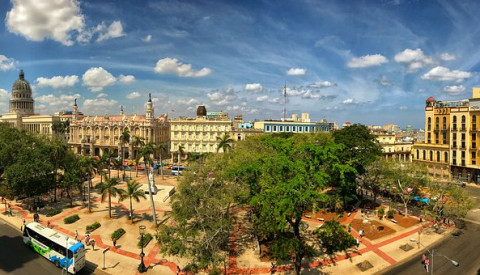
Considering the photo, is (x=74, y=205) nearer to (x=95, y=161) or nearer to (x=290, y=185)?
(x=95, y=161)

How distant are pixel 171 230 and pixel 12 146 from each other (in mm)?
43003

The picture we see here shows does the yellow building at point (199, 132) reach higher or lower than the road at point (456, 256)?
higher

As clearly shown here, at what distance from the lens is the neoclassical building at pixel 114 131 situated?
11250 cm

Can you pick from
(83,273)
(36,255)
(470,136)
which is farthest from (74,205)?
(470,136)

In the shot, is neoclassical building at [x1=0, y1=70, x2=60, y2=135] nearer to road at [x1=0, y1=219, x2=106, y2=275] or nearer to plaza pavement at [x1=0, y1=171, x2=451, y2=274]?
plaza pavement at [x1=0, y1=171, x2=451, y2=274]

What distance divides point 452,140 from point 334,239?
222 feet

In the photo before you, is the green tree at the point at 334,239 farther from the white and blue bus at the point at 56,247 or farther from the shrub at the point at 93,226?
the shrub at the point at 93,226

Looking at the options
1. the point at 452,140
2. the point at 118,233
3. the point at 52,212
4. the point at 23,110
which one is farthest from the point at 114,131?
the point at 452,140

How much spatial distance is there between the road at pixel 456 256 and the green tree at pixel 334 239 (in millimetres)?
5976

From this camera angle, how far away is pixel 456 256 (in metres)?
37.7

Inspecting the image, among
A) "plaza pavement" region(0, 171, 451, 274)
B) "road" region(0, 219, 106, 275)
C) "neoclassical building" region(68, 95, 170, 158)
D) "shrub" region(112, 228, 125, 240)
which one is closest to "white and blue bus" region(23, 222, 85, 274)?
"road" region(0, 219, 106, 275)

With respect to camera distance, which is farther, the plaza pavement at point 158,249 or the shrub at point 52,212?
the shrub at point 52,212

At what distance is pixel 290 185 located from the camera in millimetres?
27641

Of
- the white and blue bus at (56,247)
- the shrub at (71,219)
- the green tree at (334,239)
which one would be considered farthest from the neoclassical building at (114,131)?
the green tree at (334,239)
